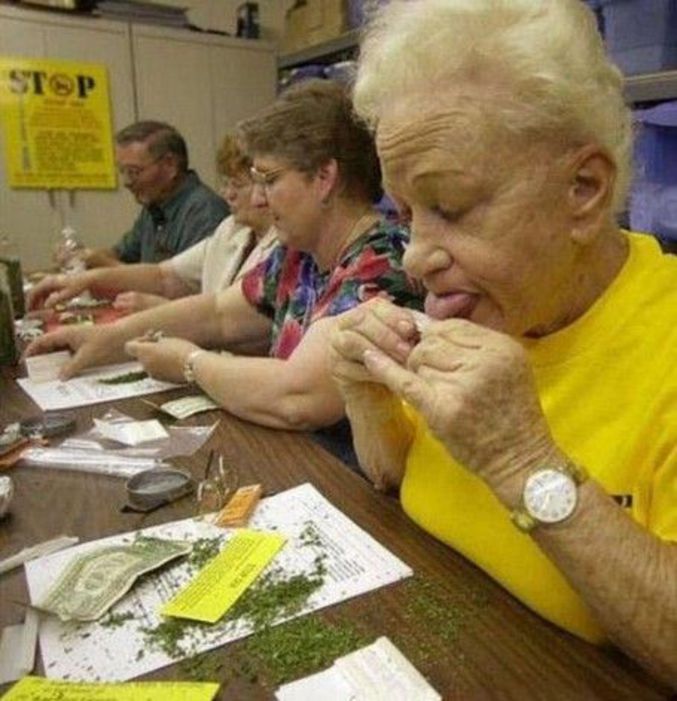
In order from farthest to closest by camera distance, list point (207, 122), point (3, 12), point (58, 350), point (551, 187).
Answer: point (207, 122) < point (3, 12) < point (58, 350) < point (551, 187)

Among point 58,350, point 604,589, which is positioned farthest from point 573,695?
point 58,350

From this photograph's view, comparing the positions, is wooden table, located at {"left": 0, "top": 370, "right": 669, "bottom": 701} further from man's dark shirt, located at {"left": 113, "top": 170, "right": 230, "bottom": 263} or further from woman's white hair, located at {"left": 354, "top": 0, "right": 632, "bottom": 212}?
man's dark shirt, located at {"left": 113, "top": 170, "right": 230, "bottom": 263}

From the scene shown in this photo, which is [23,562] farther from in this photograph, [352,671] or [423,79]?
[423,79]

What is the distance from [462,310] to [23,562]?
0.53m

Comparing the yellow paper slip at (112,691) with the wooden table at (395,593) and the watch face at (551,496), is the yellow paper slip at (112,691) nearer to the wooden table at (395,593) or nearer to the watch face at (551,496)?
the wooden table at (395,593)

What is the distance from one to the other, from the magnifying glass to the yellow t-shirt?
12.7 inches

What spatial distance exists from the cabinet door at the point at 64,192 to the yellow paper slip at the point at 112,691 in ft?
10.1

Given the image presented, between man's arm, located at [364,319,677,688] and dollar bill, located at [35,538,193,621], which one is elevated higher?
man's arm, located at [364,319,677,688]

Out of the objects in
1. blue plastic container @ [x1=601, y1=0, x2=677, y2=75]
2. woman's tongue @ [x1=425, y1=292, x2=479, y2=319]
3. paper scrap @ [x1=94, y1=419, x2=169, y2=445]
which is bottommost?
paper scrap @ [x1=94, y1=419, x2=169, y2=445]

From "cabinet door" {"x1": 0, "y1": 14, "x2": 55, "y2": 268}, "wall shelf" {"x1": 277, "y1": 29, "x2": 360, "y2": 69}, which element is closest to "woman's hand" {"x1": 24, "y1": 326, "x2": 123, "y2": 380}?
"wall shelf" {"x1": 277, "y1": 29, "x2": 360, "y2": 69}

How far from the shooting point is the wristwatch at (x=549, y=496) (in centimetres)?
54

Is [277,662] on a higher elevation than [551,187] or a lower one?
lower

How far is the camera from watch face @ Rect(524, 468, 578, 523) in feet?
1.76

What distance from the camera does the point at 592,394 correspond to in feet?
2.15
